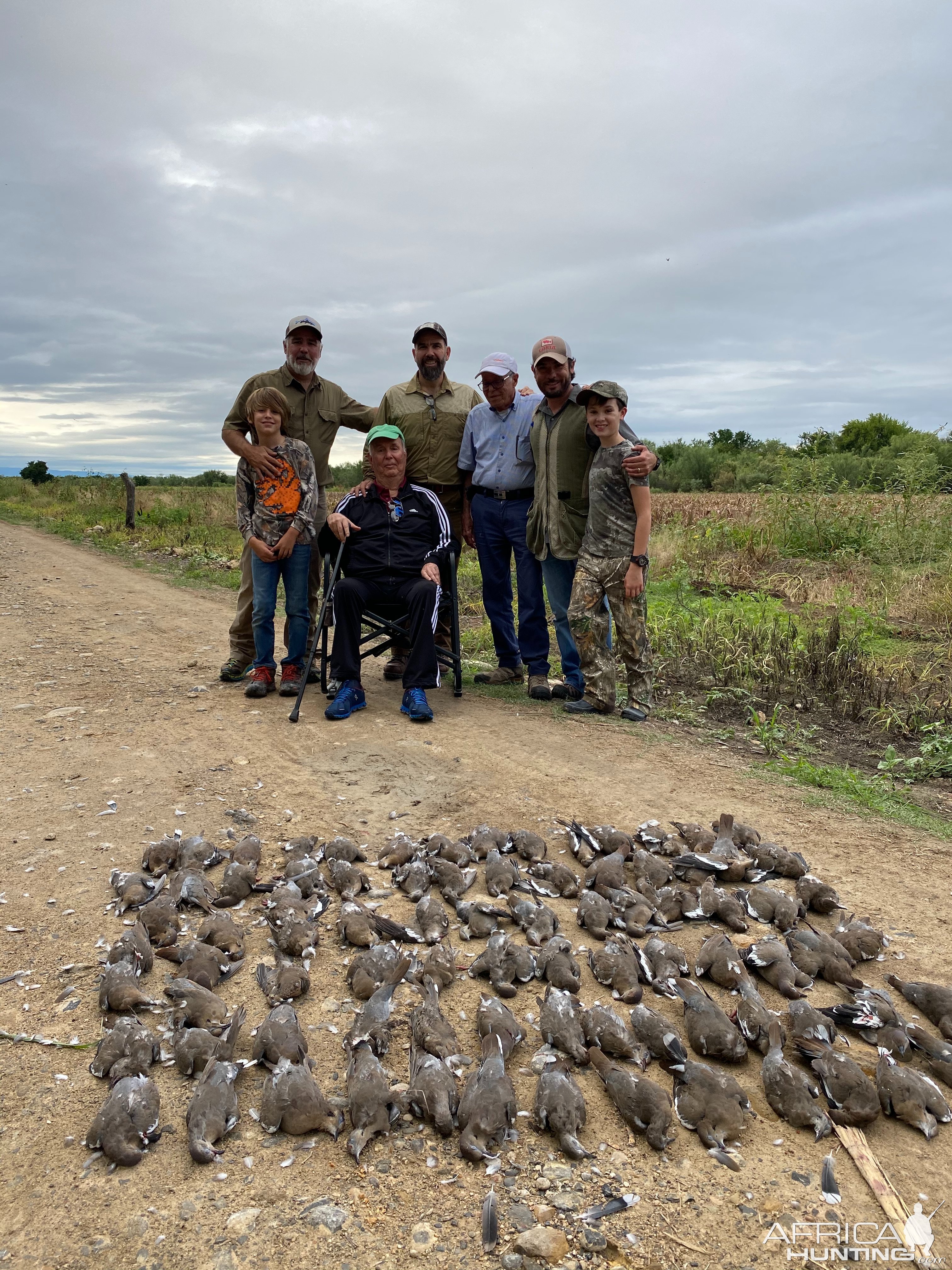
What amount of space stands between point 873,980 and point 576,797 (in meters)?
1.78

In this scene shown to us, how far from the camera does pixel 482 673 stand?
667cm

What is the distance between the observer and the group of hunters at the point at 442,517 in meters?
5.73

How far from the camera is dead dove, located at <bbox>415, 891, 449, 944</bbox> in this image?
3.26 m

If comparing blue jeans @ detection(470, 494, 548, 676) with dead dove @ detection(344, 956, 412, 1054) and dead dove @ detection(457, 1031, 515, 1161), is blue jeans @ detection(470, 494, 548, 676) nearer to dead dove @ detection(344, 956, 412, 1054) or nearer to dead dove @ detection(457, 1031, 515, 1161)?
dead dove @ detection(344, 956, 412, 1054)

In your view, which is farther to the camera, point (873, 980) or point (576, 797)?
point (576, 797)

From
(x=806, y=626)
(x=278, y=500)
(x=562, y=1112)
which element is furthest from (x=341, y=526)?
(x=806, y=626)

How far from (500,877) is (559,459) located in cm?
335

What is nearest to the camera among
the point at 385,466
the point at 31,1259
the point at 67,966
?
the point at 31,1259

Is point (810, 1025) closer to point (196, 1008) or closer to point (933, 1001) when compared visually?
point (933, 1001)

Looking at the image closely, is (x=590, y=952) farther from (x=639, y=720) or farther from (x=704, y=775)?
(x=639, y=720)

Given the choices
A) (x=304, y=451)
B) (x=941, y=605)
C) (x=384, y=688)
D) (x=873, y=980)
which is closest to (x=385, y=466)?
(x=304, y=451)

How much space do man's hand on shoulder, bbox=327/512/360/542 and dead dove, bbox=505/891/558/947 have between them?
3.21 meters

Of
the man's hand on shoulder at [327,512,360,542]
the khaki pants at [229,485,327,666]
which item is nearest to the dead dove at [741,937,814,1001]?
the man's hand on shoulder at [327,512,360,542]
